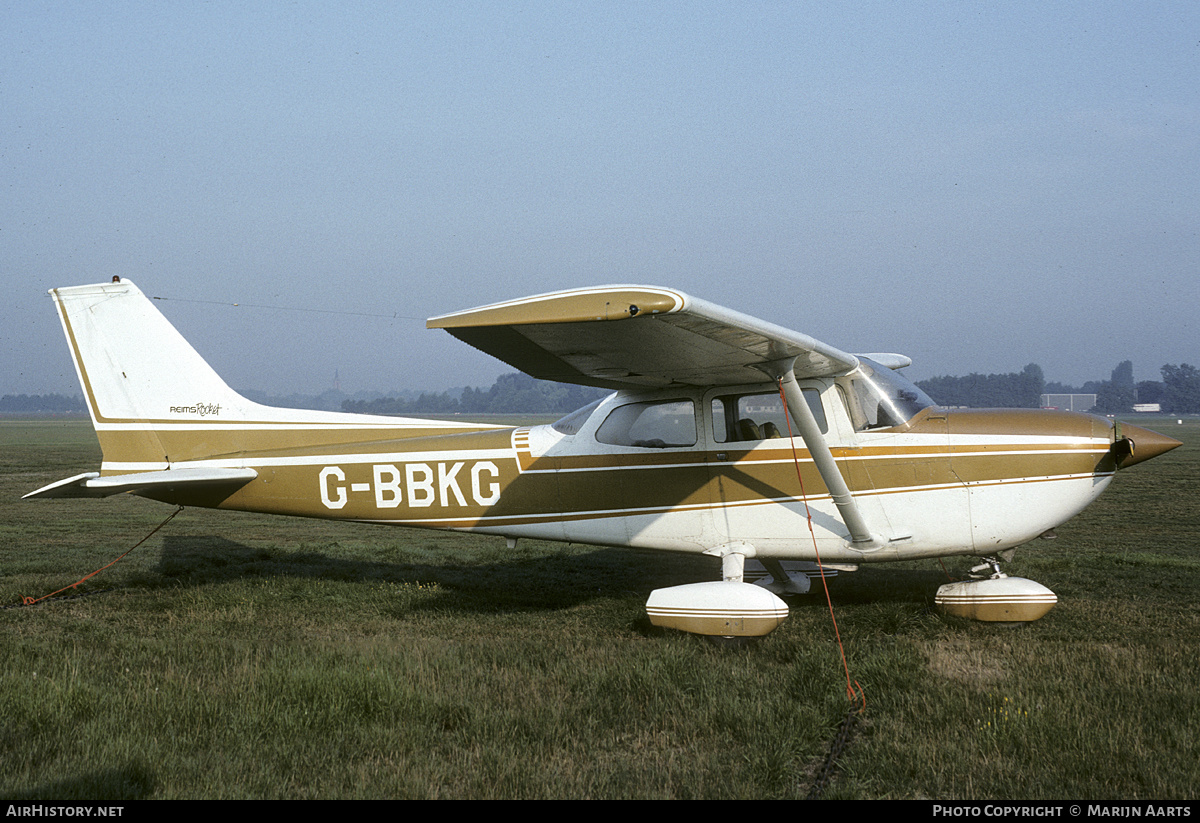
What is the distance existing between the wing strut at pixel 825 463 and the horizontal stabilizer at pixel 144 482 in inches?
199

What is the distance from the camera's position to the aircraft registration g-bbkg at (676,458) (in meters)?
5.95

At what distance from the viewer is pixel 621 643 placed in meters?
5.98

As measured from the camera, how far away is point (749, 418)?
671cm

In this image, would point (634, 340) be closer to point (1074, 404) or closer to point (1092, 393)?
point (1074, 404)

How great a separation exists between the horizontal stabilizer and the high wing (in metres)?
3.25

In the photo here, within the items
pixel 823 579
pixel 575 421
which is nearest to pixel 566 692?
pixel 823 579

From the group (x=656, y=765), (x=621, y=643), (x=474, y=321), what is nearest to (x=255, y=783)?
(x=656, y=765)

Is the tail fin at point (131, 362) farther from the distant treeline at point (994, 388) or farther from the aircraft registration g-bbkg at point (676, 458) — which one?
the distant treeline at point (994, 388)

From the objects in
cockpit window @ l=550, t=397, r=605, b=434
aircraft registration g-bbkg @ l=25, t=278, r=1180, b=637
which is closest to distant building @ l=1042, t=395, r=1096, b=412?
aircraft registration g-bbkg @ l=25, t=278, r=1180, b=637

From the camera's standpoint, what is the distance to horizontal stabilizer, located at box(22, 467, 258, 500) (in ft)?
22.3

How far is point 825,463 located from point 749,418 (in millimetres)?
852

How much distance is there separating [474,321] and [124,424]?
508 cm

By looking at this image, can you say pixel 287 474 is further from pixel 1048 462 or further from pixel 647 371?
pixel 1048 462

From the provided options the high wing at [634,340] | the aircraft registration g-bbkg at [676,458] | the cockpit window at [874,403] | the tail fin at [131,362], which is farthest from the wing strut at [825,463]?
the tail fin at [131,362]
